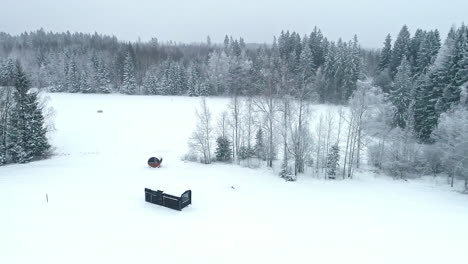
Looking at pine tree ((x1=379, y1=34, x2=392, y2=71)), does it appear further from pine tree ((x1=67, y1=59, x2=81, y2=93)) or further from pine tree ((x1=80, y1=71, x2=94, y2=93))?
pine tree ((x1=67, y1=59, x2=81, y2=93))

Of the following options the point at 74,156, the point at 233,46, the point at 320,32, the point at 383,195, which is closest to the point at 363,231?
the point at 383,195

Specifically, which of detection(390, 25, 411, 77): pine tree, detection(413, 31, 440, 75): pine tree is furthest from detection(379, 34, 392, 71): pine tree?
detection(413, 31, 440, 75): pine tree

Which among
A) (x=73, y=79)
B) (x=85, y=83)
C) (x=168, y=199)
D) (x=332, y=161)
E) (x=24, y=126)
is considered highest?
(x=73, y=79)

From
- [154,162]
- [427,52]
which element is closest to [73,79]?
[154,162]

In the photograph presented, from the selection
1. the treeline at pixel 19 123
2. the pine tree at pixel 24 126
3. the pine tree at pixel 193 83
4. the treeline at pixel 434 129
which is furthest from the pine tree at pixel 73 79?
the treeline at pixel 434 129

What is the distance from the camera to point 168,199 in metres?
16.1

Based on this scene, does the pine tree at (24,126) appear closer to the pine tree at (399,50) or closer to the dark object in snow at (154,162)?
the dark object in snow at (154,162)

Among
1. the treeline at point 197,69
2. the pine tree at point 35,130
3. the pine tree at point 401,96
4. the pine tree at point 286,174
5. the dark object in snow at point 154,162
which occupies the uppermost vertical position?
the treeline at point 197,69

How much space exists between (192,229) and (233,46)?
87.0 m

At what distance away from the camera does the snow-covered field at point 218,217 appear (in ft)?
39.1

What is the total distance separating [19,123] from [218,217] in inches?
928

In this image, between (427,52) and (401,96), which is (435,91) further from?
(427,52)

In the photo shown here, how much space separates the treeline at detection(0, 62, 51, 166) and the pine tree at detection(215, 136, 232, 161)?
1751cm

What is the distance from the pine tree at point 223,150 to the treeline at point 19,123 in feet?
57.4
